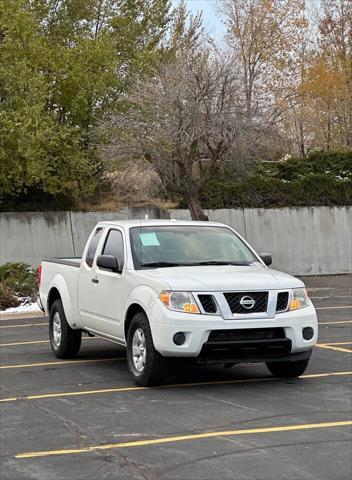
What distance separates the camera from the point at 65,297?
10836 millimetres

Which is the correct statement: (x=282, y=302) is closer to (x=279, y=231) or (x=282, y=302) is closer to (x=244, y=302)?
(x=244, y=302)

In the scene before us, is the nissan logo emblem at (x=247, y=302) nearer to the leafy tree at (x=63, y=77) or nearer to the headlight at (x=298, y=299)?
the headlight at (x=298, y=299)

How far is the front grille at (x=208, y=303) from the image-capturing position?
8.35 meters

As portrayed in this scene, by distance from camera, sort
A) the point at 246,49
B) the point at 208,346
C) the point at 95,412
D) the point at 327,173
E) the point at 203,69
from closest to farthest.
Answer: the point at 95,412, the point at 208,346, the point at 203,69, the point at 327,173, the point at 246,49

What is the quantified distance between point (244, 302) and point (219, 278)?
385mm

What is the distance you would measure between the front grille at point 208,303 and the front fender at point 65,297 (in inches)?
110

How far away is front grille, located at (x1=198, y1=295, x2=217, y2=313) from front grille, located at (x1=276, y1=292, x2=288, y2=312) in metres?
0.74

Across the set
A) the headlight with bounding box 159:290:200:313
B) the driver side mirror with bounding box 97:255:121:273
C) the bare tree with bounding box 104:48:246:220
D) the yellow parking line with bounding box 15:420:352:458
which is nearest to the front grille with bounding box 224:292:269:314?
the headlight with bounding box 159:290:200:313

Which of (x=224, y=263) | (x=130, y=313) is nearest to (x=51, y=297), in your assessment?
(x=130, y=313)

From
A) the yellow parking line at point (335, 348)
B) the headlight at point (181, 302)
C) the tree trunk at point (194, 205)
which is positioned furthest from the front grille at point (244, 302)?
the tree trunk at point (194, 205)

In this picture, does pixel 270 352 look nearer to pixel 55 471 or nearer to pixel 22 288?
pixel 55 471

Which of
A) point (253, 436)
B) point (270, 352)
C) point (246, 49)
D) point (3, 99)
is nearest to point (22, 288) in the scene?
point (3, 99)

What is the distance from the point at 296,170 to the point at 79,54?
9759 mm

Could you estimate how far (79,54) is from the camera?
25.9 meters
